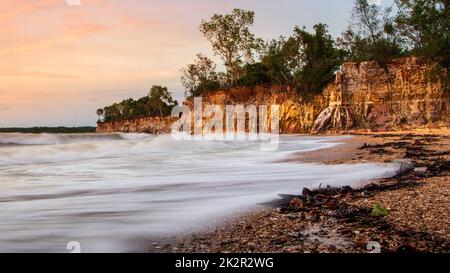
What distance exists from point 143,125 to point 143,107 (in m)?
14.9

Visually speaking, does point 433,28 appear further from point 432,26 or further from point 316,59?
point 316,59

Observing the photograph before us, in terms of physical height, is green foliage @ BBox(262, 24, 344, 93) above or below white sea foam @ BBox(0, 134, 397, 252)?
above

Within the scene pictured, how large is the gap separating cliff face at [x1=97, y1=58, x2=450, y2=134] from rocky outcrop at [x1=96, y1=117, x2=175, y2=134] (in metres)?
36.5

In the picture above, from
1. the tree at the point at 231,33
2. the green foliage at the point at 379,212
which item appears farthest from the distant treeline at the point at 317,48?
the green foliage at the point at 379,212

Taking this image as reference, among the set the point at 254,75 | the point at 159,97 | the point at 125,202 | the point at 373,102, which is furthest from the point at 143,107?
the point at 125,202

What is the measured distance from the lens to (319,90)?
133ft

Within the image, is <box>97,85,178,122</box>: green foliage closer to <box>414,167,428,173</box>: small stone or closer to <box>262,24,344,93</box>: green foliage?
<box>262,24,344,93</box>: green foliage

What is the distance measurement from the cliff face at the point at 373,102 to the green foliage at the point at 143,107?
47105mm

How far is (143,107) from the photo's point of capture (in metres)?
97.6

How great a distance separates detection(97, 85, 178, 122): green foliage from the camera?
85688mm

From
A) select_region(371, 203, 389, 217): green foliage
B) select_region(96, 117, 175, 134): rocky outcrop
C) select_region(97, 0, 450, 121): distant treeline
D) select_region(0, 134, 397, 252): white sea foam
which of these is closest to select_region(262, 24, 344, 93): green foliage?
select_region(97, 0, 450, 121): distant treeline

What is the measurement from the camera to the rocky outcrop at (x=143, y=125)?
75.0 meters
